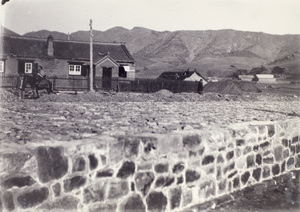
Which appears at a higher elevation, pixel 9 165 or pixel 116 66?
pixel 116 66

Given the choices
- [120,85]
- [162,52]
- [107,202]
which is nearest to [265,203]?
[107,202]

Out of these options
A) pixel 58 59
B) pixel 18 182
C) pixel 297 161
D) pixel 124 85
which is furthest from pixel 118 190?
pixel 58 59

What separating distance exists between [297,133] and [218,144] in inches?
108

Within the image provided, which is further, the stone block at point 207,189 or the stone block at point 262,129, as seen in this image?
the stone block at point 262,129

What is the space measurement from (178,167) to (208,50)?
96319 mm

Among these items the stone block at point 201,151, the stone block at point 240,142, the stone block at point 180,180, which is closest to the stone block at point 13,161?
the stone block at point 180,180

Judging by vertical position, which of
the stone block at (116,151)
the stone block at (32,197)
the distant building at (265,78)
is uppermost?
the distant building at (265,78)

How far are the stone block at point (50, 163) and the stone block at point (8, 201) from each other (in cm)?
30

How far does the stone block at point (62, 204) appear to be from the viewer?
126 inches

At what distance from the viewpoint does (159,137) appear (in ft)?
13.6

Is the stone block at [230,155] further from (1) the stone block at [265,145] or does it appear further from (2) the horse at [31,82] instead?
(2) the horse at [31,82]

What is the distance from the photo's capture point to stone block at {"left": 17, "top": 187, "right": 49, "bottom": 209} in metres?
3.06

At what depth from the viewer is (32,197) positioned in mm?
3121

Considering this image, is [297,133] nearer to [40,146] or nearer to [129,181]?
[129,181]
